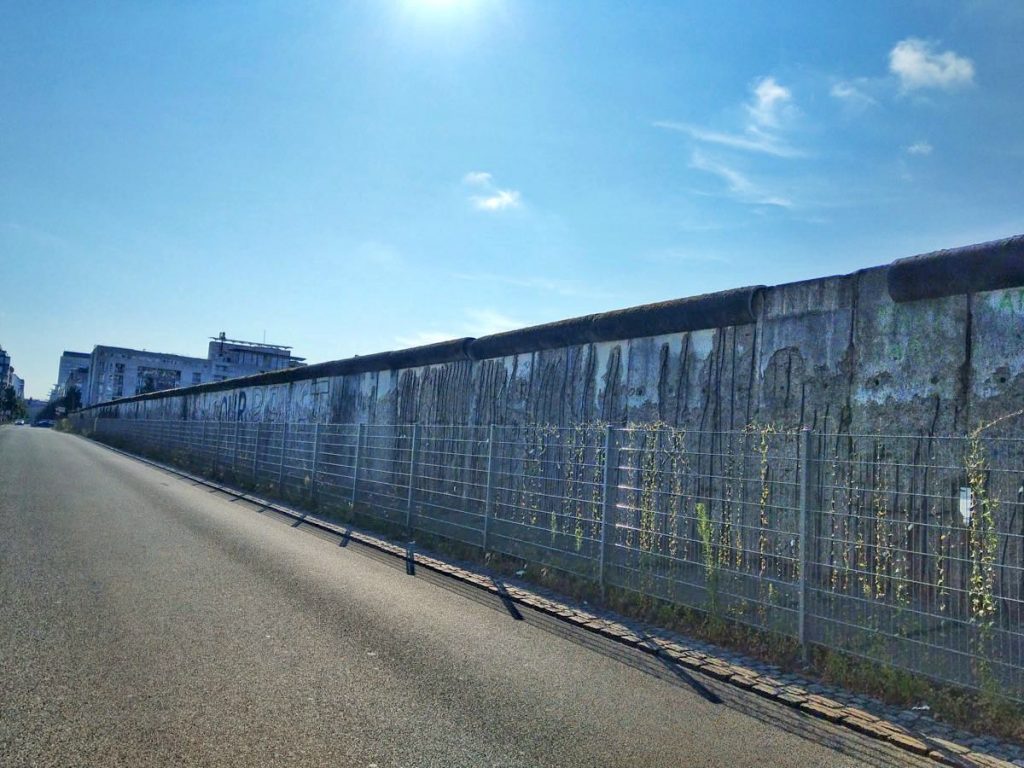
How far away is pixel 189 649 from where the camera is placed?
479 cm

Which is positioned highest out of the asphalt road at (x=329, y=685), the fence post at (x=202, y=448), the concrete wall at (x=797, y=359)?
the concrete wall at (x=797, y=359)

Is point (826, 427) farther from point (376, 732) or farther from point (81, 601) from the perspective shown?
point (81, 601)

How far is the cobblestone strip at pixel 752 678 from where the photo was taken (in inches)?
148

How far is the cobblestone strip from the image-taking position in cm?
376

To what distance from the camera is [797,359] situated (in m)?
6.86

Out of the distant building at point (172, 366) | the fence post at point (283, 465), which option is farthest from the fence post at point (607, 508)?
the distant building at point (172, 366)

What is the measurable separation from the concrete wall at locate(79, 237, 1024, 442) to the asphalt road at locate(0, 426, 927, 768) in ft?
9.35

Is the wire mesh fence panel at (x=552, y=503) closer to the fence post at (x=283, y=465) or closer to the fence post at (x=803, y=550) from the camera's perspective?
the fence post at (x=803, y=550)

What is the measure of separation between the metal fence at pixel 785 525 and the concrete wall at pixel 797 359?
328 mm

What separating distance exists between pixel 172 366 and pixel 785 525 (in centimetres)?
10503

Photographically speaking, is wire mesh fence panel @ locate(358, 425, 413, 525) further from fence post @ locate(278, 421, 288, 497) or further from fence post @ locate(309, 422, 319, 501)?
fence post @ locate(278, 421, 288, 497)

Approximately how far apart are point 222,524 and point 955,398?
382 inches

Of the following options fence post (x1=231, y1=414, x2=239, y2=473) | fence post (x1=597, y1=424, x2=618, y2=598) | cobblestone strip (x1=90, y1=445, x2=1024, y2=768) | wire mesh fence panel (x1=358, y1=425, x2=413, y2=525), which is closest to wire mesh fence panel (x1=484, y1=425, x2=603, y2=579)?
fence post (x1=597, y1=424, x2=618, y2=598)

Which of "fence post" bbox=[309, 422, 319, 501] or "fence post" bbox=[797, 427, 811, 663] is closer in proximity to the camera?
"fence post" bbox=[797, 427, 811, 663]
